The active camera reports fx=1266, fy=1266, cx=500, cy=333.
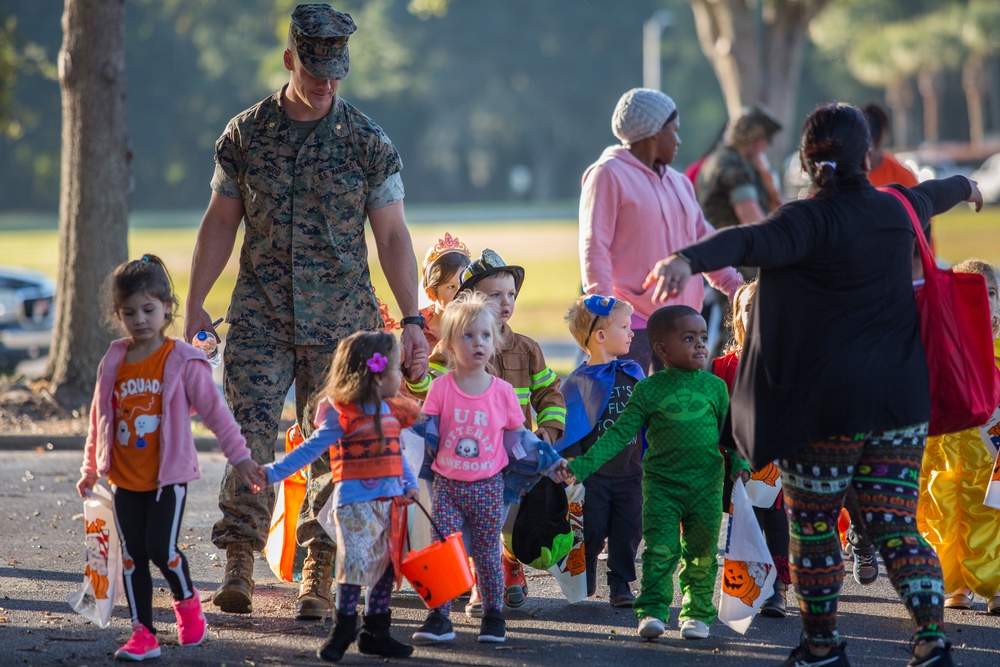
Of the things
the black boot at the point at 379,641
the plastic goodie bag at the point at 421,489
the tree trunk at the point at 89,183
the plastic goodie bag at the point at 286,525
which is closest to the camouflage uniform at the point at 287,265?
the plastic goodie bag at the point at 286,525

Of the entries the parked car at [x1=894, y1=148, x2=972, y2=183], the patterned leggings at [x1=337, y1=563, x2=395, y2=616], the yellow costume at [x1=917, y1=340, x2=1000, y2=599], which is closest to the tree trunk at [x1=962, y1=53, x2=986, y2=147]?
the parked car at [x1=894, y1=148, x2=972, y2=183]

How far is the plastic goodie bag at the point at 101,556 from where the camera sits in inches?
180

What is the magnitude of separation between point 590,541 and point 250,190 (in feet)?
6.79

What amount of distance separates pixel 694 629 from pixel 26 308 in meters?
16.0

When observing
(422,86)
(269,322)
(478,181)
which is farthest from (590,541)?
(478,181)

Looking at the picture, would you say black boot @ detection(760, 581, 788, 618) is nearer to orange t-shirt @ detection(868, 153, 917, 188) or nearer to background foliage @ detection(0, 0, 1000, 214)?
orange t-shirt @ detection(868, 153, 917, 188)

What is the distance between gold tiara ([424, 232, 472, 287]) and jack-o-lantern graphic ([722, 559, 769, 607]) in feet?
6.54

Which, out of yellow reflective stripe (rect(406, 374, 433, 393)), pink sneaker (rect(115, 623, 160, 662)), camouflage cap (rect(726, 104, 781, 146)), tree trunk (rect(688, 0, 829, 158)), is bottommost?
pink sneaker (rect(115, 623, 160, 662))

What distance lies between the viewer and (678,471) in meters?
4.93

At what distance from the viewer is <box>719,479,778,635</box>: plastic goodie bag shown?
16.0ft

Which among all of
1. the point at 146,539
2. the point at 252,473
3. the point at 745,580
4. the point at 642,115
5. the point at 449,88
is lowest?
the point at 745,580

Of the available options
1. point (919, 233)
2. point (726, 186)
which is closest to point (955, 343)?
point (919, 233)

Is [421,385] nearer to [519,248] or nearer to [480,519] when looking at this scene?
[480,519]

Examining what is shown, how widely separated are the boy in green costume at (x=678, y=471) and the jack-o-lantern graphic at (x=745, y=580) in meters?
0.08
